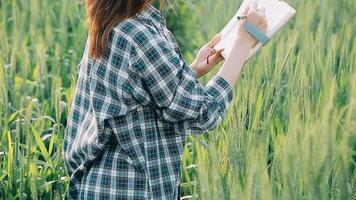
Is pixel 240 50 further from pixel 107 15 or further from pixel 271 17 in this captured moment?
pixel 107 15

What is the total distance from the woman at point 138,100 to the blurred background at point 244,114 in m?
0.07

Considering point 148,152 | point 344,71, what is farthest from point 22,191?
point 344,71

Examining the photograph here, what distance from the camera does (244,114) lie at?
1849 millimetres

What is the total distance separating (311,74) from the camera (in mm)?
2441

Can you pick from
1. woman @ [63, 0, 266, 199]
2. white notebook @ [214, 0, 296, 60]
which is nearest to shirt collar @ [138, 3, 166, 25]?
woman @ [63, 0, 266, 199]

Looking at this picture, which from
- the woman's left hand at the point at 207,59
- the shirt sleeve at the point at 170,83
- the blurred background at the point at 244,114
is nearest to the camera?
the blurred background at the point at 244,114

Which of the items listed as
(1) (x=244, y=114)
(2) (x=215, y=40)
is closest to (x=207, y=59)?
(2) (x=215, y=40)

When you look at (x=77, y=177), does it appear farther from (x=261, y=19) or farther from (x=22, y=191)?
(x=261, y=19)

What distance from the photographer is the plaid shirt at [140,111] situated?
1680 mm

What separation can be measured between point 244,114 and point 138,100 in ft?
0.86

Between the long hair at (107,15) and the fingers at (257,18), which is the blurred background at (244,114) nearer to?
the fingers at (257,18)

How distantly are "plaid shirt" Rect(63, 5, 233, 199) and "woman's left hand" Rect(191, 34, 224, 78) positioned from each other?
14 centimetres

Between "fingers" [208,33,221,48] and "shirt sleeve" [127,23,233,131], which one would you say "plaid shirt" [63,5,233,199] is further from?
"fingers" [208,33,221,48]

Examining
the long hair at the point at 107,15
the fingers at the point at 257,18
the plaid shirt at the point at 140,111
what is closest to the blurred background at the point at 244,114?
the plaid shirt at the point at 140,111
